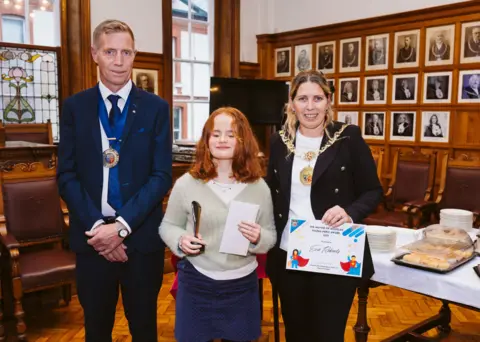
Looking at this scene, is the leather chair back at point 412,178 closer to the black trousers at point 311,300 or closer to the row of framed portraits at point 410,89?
the row of framed portraits at point 410,89

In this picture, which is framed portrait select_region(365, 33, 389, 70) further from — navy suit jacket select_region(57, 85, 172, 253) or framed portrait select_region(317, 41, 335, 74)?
navy suit jacket select_region(57, 85, 172, 253)

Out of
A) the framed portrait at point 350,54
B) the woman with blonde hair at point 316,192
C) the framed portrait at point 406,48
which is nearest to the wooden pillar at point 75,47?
the framed portrait at point 350,54

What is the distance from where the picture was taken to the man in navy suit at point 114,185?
1937mm

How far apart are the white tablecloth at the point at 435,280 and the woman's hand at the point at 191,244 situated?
106cm

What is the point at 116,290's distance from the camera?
2053 mm

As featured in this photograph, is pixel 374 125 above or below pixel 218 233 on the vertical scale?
above

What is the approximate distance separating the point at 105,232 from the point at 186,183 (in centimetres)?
37

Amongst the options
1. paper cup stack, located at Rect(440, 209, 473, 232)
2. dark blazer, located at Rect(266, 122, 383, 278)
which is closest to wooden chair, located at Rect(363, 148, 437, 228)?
paper cup stack, located at Rect(440, 209, 473, 232)

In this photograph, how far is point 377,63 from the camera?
6816 millimetres

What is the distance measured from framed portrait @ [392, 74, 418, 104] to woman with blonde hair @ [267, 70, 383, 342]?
4.86 m

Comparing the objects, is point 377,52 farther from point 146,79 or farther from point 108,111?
point 108,111

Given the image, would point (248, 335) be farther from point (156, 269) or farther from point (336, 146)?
point (336, 146)

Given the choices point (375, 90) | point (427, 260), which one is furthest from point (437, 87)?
point (427, 260)

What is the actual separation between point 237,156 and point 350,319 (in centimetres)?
235
